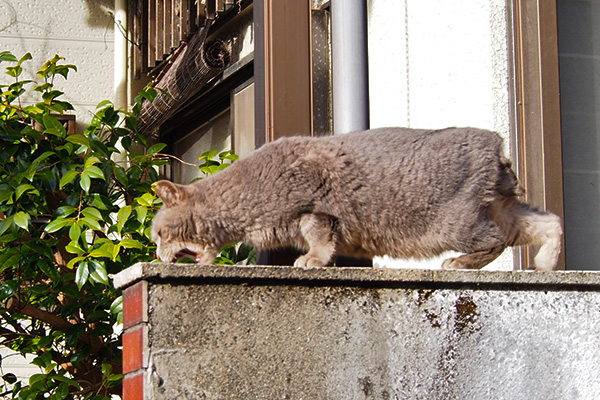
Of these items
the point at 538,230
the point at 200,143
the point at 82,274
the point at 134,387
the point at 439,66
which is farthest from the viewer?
the point at 200,143

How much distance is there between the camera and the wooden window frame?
3.47 m

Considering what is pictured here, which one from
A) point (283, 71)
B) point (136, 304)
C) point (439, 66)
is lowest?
point (136, 304)

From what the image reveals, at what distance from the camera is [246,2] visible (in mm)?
5586

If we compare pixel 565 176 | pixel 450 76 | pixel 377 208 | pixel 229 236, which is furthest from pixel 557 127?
pixel 229 236

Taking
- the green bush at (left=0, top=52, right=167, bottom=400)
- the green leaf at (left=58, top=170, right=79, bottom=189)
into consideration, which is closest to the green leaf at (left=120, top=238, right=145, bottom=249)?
the green bush at (left=0, top=52, right=167, bottom=400)

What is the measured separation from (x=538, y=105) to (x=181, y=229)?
175cm

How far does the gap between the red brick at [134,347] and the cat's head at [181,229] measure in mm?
917

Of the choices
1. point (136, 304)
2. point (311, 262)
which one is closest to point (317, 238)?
point (311, 262)

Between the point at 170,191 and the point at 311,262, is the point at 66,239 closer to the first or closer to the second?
the point at 170,191

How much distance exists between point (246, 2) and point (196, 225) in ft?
9.66

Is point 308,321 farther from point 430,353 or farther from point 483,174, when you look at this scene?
point 483,174

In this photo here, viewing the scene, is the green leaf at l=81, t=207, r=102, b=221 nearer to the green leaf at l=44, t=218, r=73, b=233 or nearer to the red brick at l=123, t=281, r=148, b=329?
the green leaf at l=44, t=218, r=73, b=233

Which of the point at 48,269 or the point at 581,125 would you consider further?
the point at 581,125

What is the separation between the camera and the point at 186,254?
125 inches
